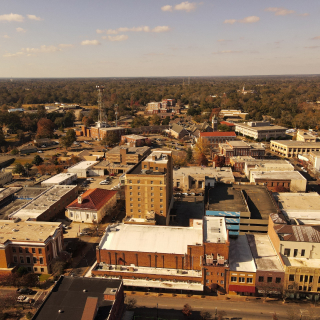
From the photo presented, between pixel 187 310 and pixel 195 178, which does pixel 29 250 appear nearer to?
pixel 187 310

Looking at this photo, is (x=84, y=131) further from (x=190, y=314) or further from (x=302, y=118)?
(x=190, y=314)

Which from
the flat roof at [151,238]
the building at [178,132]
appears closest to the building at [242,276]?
the flat roof at [151,238]

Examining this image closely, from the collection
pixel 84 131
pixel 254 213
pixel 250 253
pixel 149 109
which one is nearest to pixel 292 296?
pixel 250 253

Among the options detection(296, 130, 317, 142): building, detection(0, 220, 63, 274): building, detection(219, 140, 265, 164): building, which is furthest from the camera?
detection(296, 130, 317, 142): building

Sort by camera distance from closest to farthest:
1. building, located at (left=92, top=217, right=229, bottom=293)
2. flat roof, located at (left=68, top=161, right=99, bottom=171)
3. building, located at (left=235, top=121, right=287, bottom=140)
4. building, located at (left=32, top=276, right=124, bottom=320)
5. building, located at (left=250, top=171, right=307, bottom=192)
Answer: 1. building, located at (left=32, top=276, right=124, bottom=320)
2. building, located at (left=92, top=217, right=229, bottom=293)
3. building, located at (left=250, top=171, right=307, bottom=192)
4. flat roof, located at (left=68, top=161, right=99, bottom=171)
5. building, located at (left=235, top=121, right=287, bottom=140)

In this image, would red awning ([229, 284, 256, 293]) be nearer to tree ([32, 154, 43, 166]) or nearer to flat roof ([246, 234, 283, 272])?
flat roof ([246, 234, 283, 272])

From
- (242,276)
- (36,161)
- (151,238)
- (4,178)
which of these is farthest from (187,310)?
(36,161)

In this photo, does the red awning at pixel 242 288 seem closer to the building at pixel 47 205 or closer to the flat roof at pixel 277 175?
the building at pixel 47 205

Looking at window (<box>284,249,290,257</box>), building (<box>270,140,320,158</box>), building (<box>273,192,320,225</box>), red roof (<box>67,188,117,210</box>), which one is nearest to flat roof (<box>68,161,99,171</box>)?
red roof (<box>67,188,117,210</box>)
